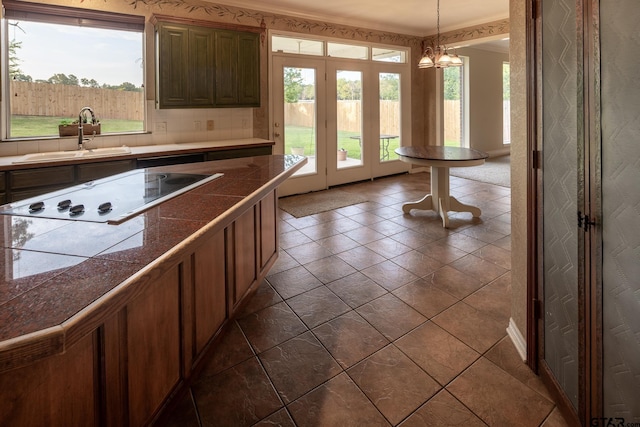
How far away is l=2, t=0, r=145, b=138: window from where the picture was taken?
149 inches

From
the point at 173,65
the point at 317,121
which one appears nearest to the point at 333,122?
the point at 317,121

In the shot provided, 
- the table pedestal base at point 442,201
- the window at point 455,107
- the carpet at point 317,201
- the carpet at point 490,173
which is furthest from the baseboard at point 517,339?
the window at point 455,107

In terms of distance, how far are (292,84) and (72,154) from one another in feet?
9.85

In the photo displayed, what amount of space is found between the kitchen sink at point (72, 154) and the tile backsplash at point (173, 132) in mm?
152

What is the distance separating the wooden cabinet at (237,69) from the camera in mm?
4543

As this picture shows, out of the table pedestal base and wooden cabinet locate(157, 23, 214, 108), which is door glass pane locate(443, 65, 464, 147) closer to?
the table pedestal base

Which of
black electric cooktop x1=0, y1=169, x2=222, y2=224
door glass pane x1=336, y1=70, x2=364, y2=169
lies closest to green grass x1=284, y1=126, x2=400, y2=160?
door glass pane x1=336, y1=70, x2=364, y2=169

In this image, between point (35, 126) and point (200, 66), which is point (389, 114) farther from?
point (35, 126)

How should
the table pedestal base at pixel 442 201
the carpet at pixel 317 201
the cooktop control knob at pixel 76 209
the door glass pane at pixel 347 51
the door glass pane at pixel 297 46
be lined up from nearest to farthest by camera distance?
the cooktop control knob at pixel 76 209, the table pedestal base at pixel 442 201, the carpet at pixel 317 201, the door glass pane at pixel 297 46, the door glass pane at pixel 347 51

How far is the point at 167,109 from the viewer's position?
441 centimetres

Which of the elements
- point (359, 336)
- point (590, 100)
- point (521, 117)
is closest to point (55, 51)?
point (359, 336)

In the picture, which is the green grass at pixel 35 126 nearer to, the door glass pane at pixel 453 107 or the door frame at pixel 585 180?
the door frame at pixel 585 180

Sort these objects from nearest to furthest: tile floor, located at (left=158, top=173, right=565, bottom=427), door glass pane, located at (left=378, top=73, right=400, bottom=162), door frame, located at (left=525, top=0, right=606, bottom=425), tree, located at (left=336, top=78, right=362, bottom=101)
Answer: door frame, located at (left=525, top=0, right=606, bottom=425), tile floor, located at (left=158, top=173, right=565, bottom=427), tree, located at (left=336, top=78, right=362, bottom=101), door glass pane, located at (left=378, top=73, right=400, bottom=162)

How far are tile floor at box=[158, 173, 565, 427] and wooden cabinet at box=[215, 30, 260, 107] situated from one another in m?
2.11
